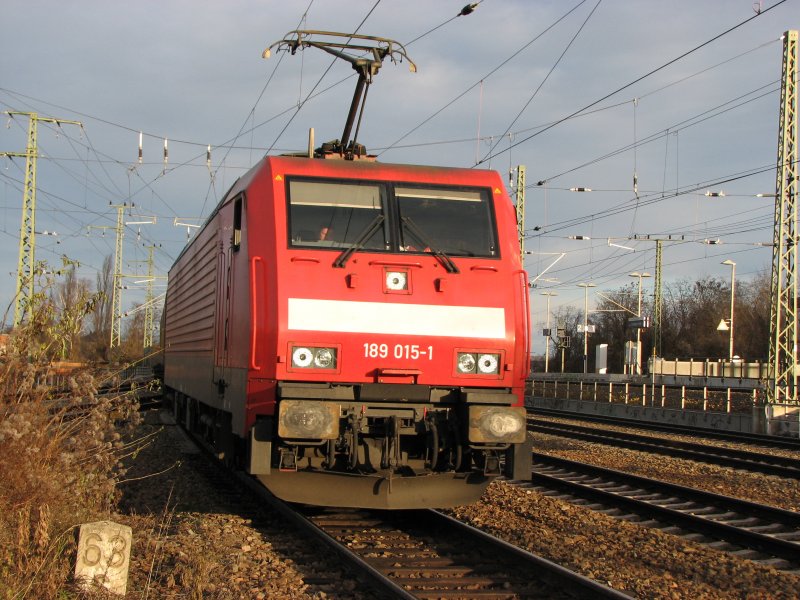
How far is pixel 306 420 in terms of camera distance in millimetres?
7188

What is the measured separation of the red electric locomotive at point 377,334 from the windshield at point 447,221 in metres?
0.01

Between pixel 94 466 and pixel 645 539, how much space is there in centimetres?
483

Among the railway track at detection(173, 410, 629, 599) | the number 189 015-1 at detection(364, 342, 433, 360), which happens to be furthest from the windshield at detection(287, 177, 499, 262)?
the railway track at detection(173, 410, 629, 599)

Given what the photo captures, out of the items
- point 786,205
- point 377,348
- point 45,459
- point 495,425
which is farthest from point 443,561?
point 786,205

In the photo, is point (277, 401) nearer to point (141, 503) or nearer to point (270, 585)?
point (270, 585)

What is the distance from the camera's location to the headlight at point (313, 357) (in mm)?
7465

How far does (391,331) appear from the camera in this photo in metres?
7.73

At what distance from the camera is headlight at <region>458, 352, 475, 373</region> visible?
25.9ft

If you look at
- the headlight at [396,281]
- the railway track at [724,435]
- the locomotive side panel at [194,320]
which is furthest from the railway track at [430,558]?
the railway track at [724,435]

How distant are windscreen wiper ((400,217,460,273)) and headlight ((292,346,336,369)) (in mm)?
1336

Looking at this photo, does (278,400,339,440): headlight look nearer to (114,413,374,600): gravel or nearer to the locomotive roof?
(114,413,374,600): gravel

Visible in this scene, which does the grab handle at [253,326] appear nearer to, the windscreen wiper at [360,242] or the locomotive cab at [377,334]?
the locomotive cab at [377,334]

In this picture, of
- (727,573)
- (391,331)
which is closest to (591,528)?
(727,573)

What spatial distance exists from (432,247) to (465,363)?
1.12 metres
